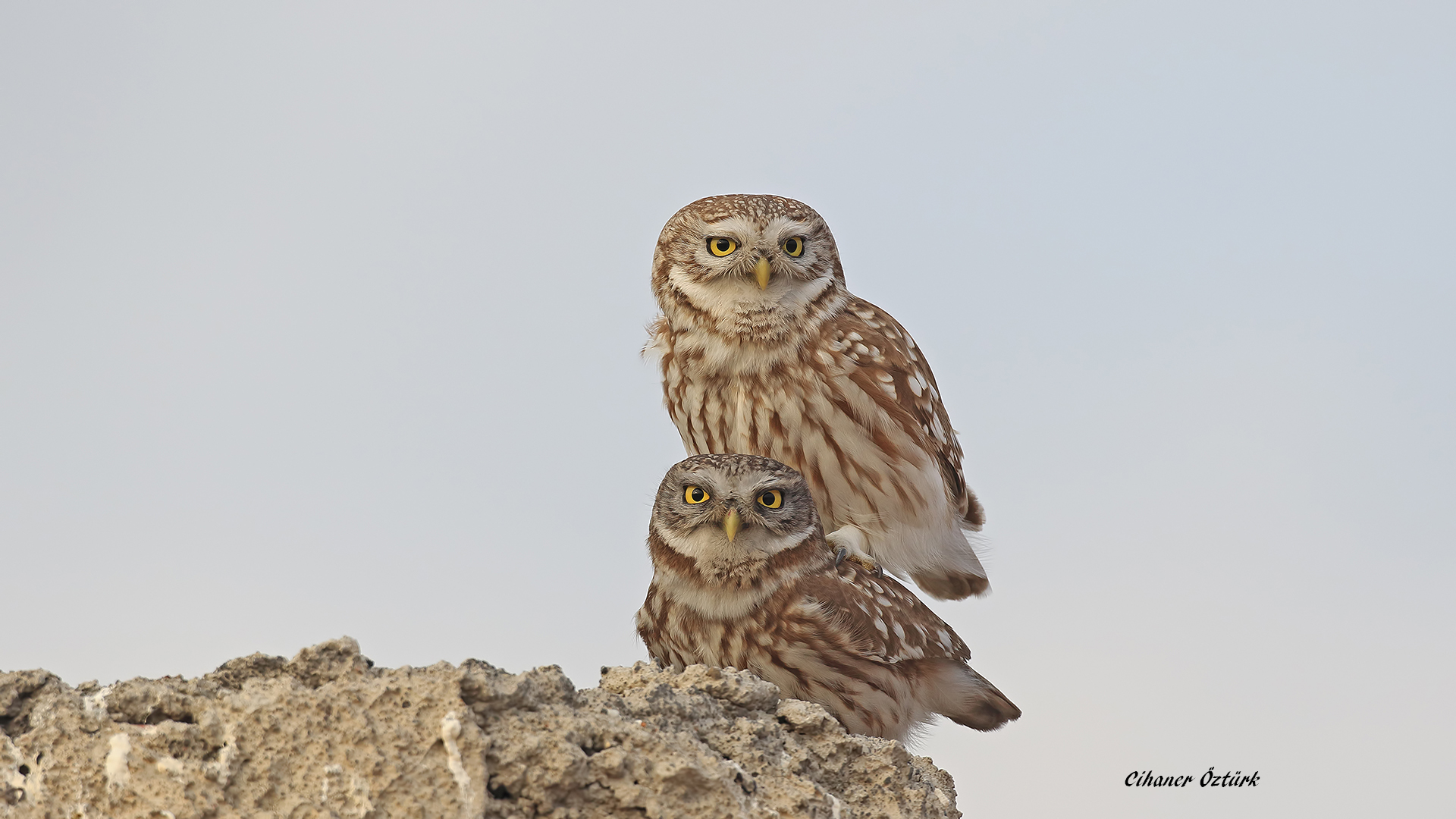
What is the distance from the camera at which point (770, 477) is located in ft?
17.1

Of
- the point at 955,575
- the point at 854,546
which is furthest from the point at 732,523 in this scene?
the point at 955,575

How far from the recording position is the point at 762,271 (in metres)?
5.78

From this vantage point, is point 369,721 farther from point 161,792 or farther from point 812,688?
point 812,688

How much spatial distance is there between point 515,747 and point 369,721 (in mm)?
368

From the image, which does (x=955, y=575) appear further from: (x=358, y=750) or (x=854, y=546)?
(x=358, y=750)

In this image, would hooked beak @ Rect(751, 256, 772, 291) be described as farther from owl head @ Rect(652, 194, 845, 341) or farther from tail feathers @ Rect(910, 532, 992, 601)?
tail feathers @ Rect(910, 532, 992, 601)

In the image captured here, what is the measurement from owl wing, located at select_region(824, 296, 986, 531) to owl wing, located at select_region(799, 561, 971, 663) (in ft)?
2.77

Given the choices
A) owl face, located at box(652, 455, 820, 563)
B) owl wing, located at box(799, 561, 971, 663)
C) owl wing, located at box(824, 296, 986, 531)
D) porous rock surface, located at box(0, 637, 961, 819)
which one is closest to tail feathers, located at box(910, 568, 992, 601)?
owl wing, located at box(824, 296, 986, 531)

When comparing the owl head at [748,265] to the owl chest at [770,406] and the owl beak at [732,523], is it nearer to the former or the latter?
the owl chest at [770,406]

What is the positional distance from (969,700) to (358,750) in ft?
9.97

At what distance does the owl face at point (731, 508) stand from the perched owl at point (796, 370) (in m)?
0.78

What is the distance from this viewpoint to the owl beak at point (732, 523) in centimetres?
507

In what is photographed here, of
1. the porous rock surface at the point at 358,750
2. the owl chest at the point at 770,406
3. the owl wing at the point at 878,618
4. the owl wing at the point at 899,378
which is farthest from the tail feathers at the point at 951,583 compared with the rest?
the porous rock surface at the point at 358,750

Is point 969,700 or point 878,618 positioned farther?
point 969,700
